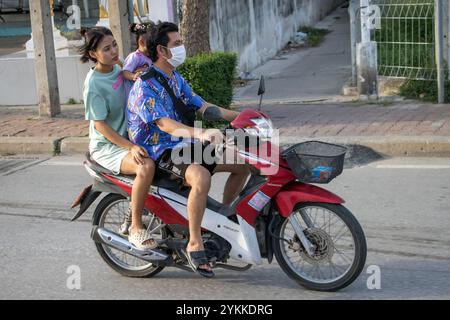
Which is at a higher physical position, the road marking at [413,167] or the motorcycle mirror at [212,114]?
the motorcycle mirror at [212,114]

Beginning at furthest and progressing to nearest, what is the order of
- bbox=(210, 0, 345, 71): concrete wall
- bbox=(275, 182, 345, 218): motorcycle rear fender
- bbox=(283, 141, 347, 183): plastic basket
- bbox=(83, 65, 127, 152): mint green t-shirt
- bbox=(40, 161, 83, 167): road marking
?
1. bbox=(210, 0, 345, 71): concrete wall
2. bbox=(40, 161, 83, 167): road marking
3. bbox=(83, 65, 127, 152): mint green t-shirt
4. bbox=(275, 182, 345, 218): motorcycle rear fender
5. bbox=(283, 141, 347, 183): plastic basket

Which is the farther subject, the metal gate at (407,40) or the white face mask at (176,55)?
the metal gate at (407,40)

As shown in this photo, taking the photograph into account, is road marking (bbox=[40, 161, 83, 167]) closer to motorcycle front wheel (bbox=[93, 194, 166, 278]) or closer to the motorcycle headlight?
motorcycle front wheel (bbox=[93, 194, 166, 278])

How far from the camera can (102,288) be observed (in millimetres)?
5312

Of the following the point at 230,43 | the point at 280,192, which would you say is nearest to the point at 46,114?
the point at 230,43

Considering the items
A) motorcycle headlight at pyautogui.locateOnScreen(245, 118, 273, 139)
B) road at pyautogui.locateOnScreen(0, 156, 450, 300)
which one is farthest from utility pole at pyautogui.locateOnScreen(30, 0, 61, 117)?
motorcycle headlight at pyautogui.locateOnScreen(245, 118, 273, 139)

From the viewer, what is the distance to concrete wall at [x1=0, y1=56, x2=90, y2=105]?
12398 mm

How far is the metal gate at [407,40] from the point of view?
11.1 metres

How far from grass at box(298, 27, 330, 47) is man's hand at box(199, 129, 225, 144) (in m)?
14.1

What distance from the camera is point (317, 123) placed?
978 cm

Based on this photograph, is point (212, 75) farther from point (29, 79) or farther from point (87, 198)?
point (87, 198)

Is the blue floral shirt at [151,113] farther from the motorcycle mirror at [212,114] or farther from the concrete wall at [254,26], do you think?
the concrete wall at [254,26]

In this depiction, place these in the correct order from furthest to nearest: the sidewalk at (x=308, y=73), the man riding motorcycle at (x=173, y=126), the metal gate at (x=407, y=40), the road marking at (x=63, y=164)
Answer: the sidewalk at (x=308, y=73) → the metal gate at (x=407, y=40) → the road marking at (x=63, y=164) → the man riding motorcycle at (x=173, y=126)

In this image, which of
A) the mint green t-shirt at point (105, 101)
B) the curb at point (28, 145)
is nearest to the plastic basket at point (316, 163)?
the mint green t-shirt at point (105, 101)
